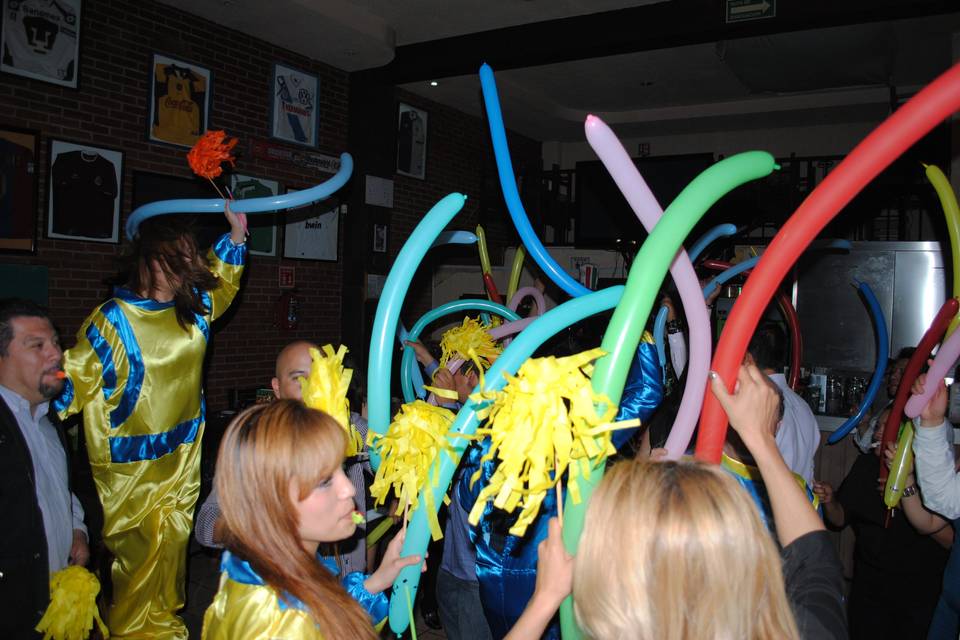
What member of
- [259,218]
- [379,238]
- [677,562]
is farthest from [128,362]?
[379,238]

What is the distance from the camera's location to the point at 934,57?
641cm

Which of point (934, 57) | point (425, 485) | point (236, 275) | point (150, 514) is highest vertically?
point (934, 57)

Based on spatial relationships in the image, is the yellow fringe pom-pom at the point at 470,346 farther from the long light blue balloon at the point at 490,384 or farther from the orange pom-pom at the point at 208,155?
the long light blue balloon at the point at 490,384

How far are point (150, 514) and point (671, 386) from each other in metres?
2.85

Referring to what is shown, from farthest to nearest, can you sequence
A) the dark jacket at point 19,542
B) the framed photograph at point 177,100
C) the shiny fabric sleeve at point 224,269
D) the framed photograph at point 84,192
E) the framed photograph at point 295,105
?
the framed photograph at point 295,105 < the framed photograph at point 177,100 < the framed photograph at point 84,192 < the shiny fabric sleeve at point 224,269 < the dark jacket at point 19,542

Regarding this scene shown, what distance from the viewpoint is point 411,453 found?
1.38 meters

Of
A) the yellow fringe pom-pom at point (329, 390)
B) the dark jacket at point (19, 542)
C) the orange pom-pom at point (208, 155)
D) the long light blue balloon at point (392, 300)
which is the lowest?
the dark jacket at point (19, 542)

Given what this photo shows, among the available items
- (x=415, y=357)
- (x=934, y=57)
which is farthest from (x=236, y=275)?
(x=934, y=57)

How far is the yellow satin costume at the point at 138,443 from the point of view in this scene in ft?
8.77

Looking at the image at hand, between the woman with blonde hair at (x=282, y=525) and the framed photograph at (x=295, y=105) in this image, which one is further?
the framed photograph at (x=295, y=105)

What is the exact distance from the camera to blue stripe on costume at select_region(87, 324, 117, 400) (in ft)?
8.75

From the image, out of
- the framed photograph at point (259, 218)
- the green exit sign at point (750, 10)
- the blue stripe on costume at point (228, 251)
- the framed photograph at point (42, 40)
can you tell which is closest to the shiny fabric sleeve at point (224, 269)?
the blue stripe on costume at point (228, 251)

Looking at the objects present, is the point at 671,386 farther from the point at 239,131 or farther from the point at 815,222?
the point at 239,131

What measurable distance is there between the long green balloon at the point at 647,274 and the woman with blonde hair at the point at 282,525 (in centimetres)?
51
